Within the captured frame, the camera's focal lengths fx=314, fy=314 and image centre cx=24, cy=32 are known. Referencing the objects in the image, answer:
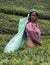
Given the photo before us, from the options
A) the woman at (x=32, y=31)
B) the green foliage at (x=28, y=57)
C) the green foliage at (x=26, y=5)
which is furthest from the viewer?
the green foliage at (x=26, y=5)

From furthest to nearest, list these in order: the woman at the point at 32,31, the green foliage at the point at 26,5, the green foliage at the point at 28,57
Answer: the green foliage at the point at 26,5
the woman at the point at 32,31
the green foliage at the point at 28,57

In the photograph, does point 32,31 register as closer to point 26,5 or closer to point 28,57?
point 28,57

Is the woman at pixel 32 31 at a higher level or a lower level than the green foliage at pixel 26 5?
higher

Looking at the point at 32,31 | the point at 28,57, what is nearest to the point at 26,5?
the point at 32,31

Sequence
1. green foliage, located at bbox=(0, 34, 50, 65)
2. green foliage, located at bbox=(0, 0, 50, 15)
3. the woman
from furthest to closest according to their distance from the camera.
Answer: green foliage, located at bbox=(0, 0, 50, 15)
the woman
green foliage, located at bbox=(0, 34, 50, 65)

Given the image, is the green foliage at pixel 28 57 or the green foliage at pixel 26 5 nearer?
the green foliage at pixel 28 57

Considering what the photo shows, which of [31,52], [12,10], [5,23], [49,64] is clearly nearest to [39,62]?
[49,64]

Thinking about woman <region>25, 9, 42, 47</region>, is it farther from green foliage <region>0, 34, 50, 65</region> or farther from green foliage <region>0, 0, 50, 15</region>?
green foliage <region>0, 0, 50, 15</region>

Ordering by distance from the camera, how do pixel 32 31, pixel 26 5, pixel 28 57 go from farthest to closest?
1. pixel 26 5
2. pixel 32 31
3. pixel 28 57

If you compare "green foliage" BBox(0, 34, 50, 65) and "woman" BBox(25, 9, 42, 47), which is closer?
"green foliage" BBox(0, 34, 50, 65)

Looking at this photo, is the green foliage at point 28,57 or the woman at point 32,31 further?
the woman at point 32,31

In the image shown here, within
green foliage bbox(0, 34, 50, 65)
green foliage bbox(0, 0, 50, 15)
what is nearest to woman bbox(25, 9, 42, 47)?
green foliage bbox(0, 34, 50, 65)

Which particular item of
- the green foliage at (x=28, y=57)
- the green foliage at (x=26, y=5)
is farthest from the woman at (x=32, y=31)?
the green foliage at (x=26, y=5)

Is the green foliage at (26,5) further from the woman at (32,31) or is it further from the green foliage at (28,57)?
the green foliage at (28,57)
